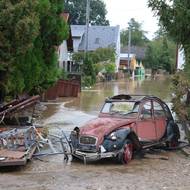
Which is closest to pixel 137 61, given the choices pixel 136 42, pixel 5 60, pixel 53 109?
pixel 136 42

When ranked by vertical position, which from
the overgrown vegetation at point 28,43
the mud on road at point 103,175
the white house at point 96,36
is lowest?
the mud on road at point 103,175

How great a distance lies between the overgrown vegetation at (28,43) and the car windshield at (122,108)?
15.7 feet

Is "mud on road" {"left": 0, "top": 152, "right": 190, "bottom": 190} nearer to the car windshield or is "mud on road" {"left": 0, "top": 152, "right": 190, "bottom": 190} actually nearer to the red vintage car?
the red vintage car

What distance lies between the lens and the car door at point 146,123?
13.9 meters

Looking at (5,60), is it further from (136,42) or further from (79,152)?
(136,42)

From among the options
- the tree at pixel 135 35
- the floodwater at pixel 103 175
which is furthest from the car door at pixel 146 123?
the tree at pixel 135 35

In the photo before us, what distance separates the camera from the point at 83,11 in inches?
4090

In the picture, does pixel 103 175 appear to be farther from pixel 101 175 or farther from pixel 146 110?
pixel 146 110

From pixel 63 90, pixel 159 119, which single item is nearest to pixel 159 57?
pixel 63 90

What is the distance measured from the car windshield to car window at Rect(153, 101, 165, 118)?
89 centimetres

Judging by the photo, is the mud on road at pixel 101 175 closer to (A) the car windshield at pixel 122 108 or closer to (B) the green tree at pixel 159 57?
(A) the car windshield at pixel 122 108

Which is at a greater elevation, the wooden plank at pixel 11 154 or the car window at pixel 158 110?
the car window at pixel 158 110

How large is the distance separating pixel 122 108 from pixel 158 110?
4.43ft

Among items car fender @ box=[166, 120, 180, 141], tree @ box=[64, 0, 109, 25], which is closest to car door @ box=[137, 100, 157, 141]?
car fender @ box=[166, 120, 180, 141]
